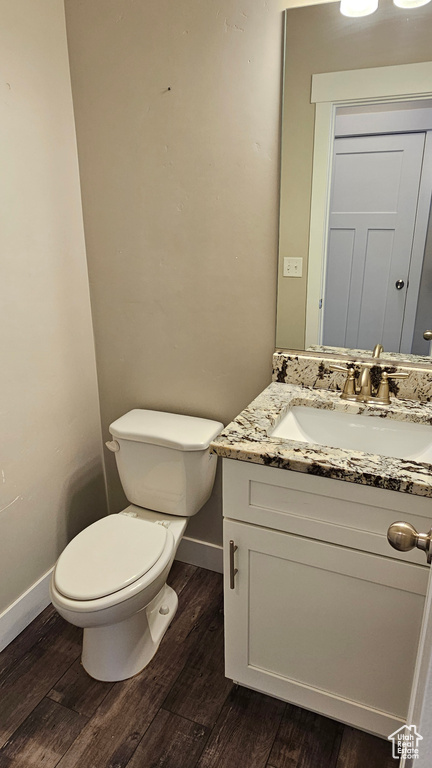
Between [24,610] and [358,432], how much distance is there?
1346 millimetres

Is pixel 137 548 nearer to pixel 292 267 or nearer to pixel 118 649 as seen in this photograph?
pixel 118 649

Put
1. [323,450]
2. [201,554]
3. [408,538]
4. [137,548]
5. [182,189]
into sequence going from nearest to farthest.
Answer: [408,538] < [323,450] < [137,548] < [182,189] < [201,554]

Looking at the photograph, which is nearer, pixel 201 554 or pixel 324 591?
pixel 324 591

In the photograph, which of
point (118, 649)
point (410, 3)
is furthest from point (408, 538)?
point (410, 3)

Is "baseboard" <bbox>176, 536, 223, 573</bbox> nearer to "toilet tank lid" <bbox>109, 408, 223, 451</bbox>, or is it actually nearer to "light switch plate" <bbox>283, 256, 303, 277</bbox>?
"toilet tank lid" <bbox>109, 408, 223, 451</bbox>

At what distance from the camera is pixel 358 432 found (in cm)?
136

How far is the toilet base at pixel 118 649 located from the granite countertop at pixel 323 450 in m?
0.75

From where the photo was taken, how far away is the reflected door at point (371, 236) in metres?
1.31

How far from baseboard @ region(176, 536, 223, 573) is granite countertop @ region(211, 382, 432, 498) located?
2.69ft

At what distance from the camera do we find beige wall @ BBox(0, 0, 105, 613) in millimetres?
1476

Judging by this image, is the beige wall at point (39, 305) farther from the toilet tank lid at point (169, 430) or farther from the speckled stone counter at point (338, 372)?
the speckled stone counter at point (338, 372)

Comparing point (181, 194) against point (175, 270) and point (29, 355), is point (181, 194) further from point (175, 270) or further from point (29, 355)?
point (29, 355)

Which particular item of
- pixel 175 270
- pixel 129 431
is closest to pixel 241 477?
pixel 129 431

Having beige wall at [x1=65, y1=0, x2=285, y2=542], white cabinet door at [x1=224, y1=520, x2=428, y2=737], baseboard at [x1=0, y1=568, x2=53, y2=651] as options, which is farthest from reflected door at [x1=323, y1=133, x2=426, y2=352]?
baseboard at [x1=0, y1=568, x2=53, y2=651]
